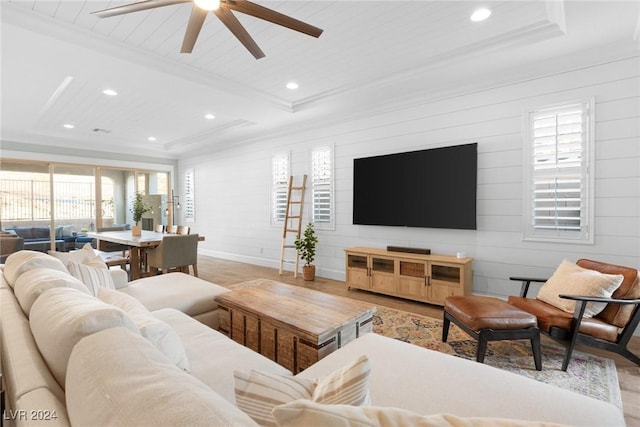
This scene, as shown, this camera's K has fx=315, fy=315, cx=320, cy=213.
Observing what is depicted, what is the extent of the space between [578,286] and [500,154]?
179 cm

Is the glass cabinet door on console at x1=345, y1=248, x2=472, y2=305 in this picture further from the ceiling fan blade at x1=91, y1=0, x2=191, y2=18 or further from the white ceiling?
the ceiling fan blade at x1=91, y1=0, x2=191, y2=18

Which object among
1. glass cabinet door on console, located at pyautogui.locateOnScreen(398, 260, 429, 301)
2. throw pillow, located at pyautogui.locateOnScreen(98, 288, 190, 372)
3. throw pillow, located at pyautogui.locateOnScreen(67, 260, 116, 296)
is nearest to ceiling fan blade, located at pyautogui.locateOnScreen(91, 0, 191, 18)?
throw pillow, located at pyautogui.locateOnScreen(67, 260, 116, 296)

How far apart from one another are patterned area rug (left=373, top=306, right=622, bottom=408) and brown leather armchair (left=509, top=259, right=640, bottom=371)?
148mm

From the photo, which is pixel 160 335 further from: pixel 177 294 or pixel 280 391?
pixel 177 294

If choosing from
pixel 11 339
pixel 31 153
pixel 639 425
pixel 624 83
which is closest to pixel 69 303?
pixel 11 339

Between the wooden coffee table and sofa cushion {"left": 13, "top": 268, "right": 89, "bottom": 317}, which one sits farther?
the wooden coffee table

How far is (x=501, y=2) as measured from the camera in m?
2.55

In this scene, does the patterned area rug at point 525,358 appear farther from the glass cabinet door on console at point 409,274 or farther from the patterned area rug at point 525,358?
the glass cabinet door on console at point 409,274

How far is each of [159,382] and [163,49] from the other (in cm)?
354

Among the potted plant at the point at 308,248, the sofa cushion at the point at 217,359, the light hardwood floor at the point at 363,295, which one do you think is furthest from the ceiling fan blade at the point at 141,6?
the potted plant at the point at 308,248

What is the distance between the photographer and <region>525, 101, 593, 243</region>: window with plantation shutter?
10.7 feet

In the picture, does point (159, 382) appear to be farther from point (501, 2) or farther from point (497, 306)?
point (501, 2)

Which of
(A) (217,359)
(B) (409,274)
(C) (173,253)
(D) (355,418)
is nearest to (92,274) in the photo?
(A) (217,359)

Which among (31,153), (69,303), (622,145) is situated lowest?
(69,303)
